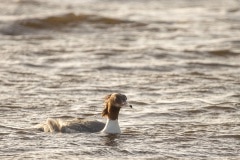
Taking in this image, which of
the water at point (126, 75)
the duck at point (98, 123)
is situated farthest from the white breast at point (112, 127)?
the water at point (126, 75)

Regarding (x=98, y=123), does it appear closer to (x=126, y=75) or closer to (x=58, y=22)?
(x=126, y=75)

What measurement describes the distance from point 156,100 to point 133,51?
5081 millimetres

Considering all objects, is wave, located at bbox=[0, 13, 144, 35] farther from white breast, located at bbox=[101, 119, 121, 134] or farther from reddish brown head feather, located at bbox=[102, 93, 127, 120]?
white breast, located at bbox=[101, 119, 121, 134]

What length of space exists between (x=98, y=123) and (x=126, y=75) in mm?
5089

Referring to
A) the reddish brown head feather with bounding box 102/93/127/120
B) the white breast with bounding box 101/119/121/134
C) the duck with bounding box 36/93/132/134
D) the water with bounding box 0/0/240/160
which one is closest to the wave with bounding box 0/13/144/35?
the water with bounding box 0/0/240/160

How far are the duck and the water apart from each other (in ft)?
0.49

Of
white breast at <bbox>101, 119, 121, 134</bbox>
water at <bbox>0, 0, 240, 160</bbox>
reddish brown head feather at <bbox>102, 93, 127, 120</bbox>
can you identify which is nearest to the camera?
water at <bbox>0, 0, 240, 160</bbox>

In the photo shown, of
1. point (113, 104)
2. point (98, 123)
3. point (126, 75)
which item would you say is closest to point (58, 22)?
point (126, 75)

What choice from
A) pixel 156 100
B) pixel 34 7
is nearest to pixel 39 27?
pixel 34 7

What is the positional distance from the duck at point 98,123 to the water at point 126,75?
148 mm

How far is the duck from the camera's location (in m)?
14.0

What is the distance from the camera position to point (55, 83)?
1833 centimetres

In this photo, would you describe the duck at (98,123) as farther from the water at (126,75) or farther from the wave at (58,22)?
the wave at (58,22)

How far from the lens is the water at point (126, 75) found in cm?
1367
